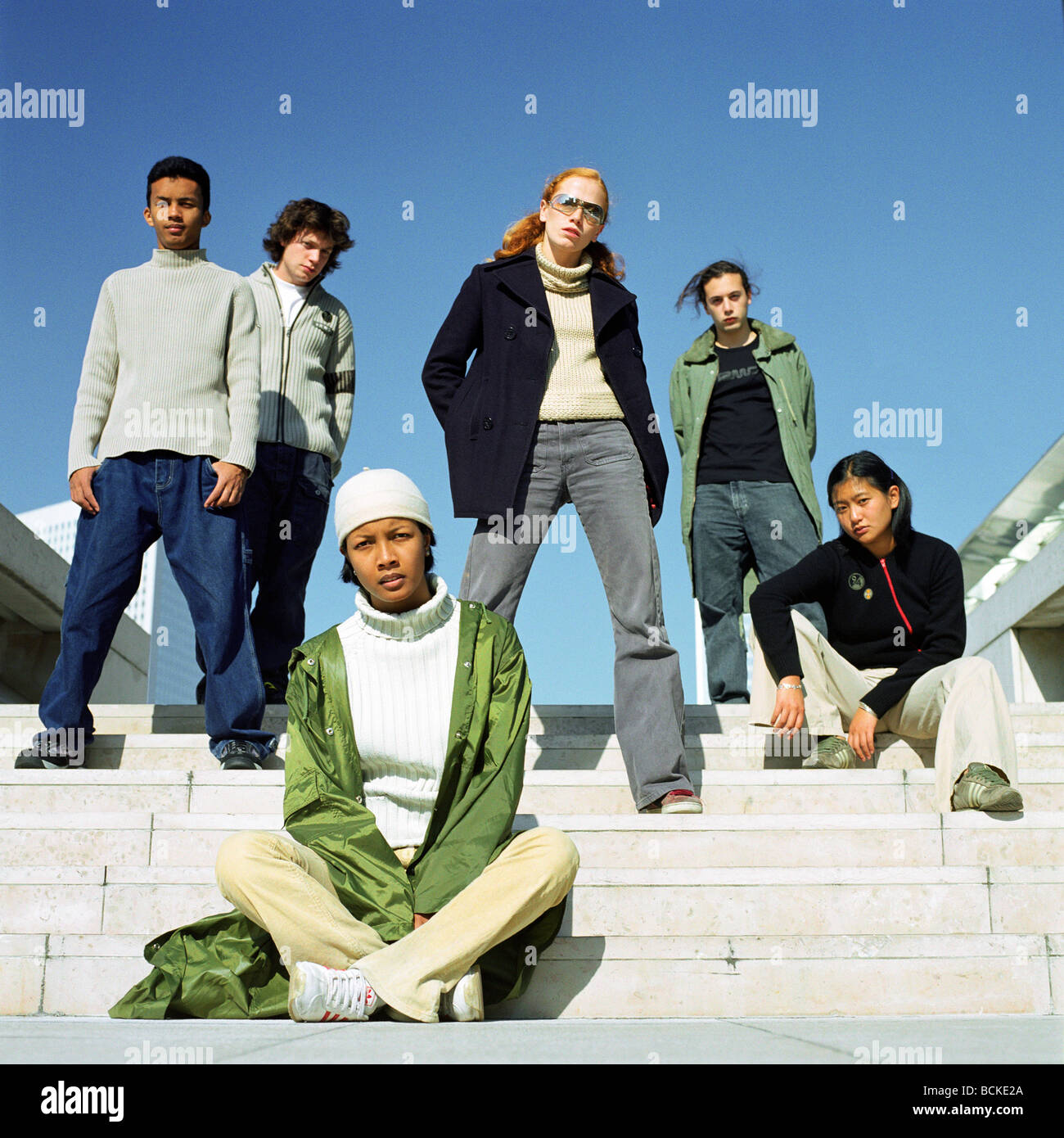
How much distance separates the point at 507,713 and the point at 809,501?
3289 mm

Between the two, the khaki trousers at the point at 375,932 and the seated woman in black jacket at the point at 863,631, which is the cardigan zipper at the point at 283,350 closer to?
the seated woman in black jacket at the point at 863,631

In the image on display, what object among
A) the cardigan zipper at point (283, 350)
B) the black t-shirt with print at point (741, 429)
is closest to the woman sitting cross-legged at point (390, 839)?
the cardigan zipper at point (283, 350)

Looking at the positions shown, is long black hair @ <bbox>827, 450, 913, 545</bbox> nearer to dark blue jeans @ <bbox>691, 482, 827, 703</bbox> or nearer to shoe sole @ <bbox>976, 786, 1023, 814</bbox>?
dark blue jeans @ <bbox>691, 482, 827, 703</bbox>

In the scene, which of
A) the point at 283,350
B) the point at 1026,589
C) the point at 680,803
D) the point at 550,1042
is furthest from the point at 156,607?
the point at 550,1042

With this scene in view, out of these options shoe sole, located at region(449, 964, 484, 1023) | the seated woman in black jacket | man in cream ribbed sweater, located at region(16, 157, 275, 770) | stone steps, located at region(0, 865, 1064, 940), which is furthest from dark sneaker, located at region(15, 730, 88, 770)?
the seated woman in black jacket

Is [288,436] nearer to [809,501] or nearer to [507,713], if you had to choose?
[809,501]

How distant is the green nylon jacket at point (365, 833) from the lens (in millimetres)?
2738

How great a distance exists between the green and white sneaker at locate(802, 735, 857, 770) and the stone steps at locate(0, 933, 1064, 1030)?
1652mm

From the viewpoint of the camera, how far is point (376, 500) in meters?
3.27

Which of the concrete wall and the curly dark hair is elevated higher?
the curly dark hair

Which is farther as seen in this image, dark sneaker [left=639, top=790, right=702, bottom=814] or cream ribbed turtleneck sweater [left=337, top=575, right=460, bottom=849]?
dark sneaker [left=639, top=790, right=702, bottom=814]

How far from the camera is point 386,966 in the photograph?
2.59m

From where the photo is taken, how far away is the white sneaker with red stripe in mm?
2545
